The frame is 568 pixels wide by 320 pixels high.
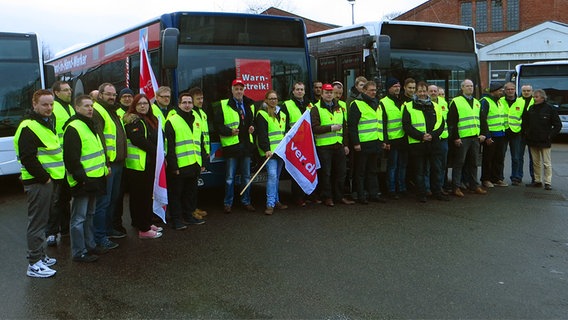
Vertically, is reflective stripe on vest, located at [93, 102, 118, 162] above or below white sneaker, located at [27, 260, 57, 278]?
above

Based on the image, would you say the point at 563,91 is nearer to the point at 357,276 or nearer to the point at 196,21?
the point at 196,21

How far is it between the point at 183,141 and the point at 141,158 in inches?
25.7

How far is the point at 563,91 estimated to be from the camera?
17672 mm

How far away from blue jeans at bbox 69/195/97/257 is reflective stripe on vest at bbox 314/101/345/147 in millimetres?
3506

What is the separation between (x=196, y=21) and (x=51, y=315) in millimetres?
4685

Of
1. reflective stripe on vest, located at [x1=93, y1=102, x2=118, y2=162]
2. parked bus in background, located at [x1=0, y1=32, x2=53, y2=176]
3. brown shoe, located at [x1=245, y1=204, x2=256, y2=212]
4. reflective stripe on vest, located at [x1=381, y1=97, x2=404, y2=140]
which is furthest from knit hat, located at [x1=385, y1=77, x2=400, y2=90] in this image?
parked bus in background, located at [x1=0, y1=32, x2=53, y2=176]

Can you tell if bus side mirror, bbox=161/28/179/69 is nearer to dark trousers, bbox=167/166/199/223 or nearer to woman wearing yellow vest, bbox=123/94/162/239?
woman wearing yellow vest, bbox=123/94/162/239

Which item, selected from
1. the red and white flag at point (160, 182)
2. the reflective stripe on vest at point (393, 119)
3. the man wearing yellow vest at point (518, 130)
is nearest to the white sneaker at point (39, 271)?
the red and white flag at point (160, 182)

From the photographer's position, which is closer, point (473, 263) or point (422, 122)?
point (473, 263)

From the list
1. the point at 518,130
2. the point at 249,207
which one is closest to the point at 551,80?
the point at 518,130

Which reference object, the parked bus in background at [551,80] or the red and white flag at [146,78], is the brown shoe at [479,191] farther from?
the parked bus in background at [551,80]

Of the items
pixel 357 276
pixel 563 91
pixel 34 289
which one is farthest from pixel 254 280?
pixel 563 91

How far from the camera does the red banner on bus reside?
762cm

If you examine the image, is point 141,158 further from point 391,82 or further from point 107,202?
point 391,82
